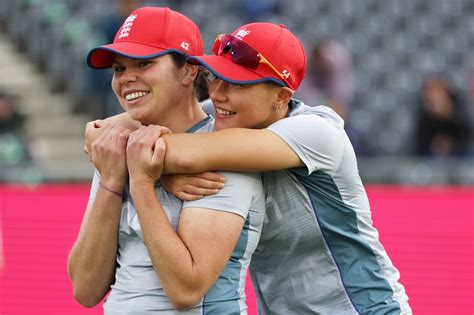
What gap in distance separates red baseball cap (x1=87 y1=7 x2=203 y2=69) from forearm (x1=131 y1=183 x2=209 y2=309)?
497 millimetres

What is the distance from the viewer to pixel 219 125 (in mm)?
3322

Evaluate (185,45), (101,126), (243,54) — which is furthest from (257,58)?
(101,126)

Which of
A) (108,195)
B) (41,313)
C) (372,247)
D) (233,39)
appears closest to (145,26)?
(233,39)

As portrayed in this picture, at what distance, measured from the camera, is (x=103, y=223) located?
3209mm

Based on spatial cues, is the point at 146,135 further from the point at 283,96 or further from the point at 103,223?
the point at 283,96

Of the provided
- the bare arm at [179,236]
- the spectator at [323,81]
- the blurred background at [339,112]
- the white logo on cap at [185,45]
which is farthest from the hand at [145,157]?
the spectator at [323,81]

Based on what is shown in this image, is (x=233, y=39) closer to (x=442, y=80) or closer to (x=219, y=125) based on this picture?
(x=219, y=125)

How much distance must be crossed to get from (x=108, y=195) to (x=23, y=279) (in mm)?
2769

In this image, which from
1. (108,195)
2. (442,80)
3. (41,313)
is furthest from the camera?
(442,80)

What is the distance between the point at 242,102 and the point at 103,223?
57cm

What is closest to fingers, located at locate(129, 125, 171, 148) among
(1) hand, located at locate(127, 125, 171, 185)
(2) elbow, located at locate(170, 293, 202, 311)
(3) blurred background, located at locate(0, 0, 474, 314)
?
(1) hand, located at locate(127, 125, 171, 185)

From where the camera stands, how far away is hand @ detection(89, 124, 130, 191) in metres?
3.23

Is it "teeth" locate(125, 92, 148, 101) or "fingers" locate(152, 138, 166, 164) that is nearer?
"fingers" locate(152, 138, 166, 164)

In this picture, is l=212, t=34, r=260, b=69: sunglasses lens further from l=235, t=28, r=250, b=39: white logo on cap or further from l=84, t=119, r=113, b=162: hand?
l=84, t=119, r=113, b=162: hand
